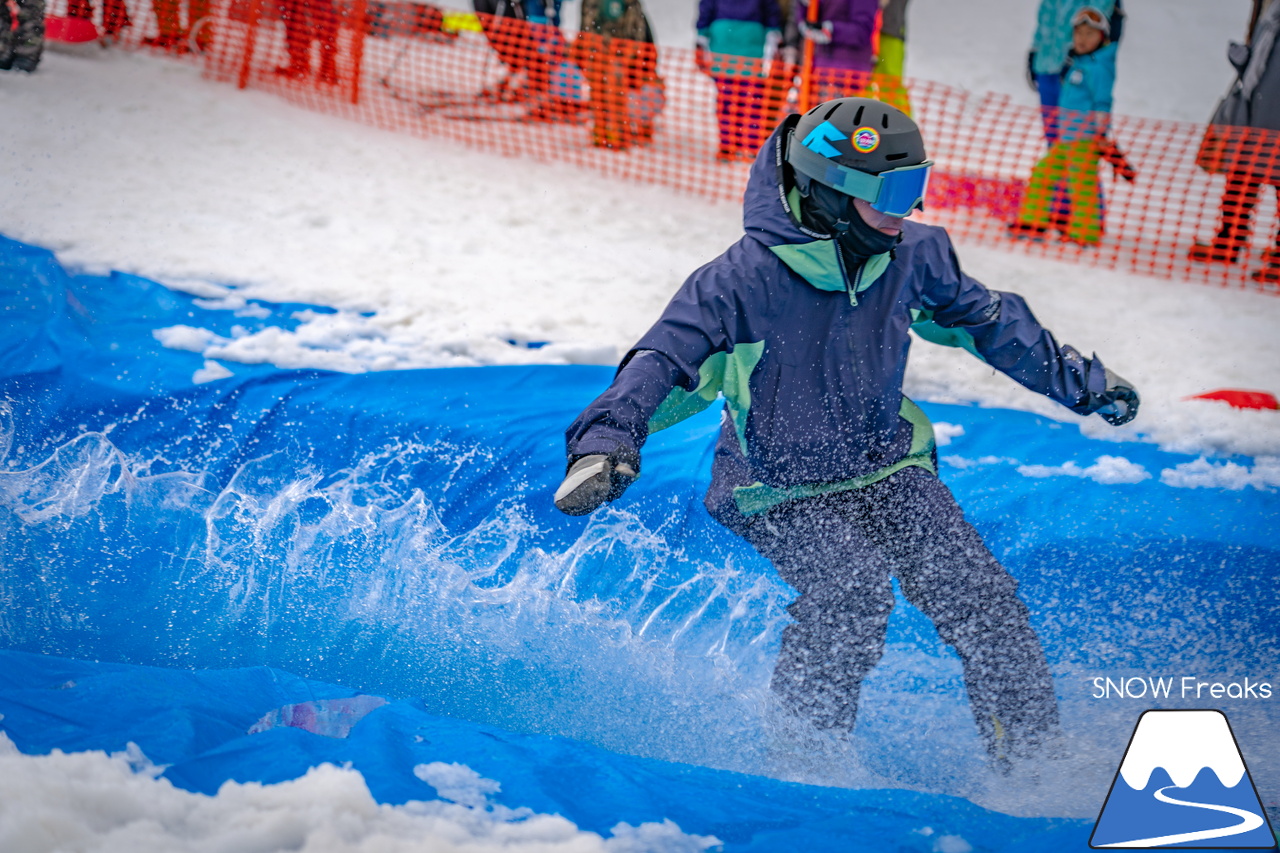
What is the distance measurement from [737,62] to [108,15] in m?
5.32

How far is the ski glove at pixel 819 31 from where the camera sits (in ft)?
23.8

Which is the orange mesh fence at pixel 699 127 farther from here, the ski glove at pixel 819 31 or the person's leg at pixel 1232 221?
the ski glove at pixel 819 31

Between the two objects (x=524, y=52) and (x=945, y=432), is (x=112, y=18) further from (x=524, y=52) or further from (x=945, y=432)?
(x=945, y=432)

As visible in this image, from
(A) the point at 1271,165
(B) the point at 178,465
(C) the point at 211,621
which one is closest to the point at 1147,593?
(C) the point at 211,621

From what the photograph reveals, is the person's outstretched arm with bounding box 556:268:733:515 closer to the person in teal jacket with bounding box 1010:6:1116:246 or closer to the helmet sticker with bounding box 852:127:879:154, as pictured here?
the helmet sticker with bounding box 852:127:879:154

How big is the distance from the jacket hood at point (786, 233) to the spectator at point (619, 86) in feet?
16.8

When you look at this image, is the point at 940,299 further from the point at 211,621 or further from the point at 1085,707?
the point at 211,621

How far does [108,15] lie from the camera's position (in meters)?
8.60

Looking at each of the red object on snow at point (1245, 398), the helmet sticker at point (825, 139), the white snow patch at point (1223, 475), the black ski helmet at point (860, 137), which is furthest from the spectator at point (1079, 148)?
the helmet sticker at point (825, 139)

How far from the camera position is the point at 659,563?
11.6 feet

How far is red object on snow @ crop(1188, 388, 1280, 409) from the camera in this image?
429 centimetres

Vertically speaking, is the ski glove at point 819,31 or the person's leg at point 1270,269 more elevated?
the ski glove at point 819,31

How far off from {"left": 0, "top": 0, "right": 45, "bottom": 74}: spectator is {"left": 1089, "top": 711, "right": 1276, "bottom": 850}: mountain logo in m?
8.05

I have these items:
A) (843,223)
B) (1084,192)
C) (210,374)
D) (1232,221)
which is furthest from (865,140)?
(1232,221)
